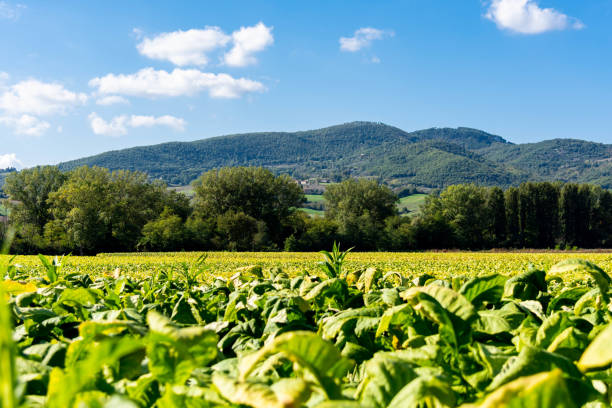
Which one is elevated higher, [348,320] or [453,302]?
[453,302]

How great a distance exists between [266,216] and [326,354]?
61309 millimetres

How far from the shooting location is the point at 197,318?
64.9 inches

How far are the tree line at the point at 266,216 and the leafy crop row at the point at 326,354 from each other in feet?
169

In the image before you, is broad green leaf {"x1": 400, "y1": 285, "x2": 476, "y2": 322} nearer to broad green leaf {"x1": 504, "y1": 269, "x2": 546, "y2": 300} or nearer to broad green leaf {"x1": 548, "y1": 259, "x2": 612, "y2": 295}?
broad green leaf {"x1": 548, "y1": 259, "x2": 612, "y2": 295}

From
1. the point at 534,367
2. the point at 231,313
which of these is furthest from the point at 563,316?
the point at 231,313

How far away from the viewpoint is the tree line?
5178cm

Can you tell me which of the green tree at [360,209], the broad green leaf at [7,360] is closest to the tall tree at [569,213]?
the green tree at [360,209]

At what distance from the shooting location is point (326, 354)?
672 millimetres

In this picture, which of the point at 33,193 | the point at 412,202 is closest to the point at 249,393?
the point at 33,193

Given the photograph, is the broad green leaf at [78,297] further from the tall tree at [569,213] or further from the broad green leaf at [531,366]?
the tall tree at [569,213]

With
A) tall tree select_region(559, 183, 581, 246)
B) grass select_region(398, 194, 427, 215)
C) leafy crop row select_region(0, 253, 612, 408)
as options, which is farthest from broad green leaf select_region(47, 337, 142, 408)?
grass select_region(398, 194, 427, 215)

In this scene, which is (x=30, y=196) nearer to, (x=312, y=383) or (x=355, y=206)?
(x=355, y=206)

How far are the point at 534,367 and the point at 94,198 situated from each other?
5673 cm

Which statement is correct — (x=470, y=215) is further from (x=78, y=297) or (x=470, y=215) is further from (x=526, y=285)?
(x=78, y=297)
